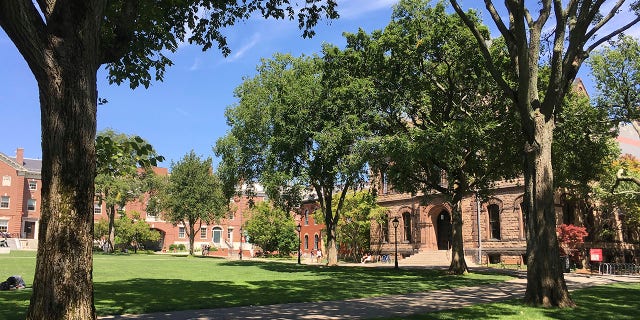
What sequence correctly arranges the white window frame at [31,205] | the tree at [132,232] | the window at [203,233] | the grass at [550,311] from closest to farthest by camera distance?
the grass at [550,311], the tree at [132,232], the white window frame at [31,205], the window at [203,233]

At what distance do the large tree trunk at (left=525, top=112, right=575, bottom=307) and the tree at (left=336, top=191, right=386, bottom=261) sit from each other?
33.7 m

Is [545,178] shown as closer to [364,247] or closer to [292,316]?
[292,316]

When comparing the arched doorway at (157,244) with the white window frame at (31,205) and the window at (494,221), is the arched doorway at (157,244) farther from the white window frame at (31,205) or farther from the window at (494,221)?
the window at (494,221)

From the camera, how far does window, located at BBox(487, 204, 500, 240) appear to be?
39.3 metres

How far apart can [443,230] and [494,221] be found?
6.21 m

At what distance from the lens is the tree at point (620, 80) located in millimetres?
28938

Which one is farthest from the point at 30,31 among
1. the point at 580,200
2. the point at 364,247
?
the point at 364,247

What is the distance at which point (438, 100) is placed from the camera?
24.6m

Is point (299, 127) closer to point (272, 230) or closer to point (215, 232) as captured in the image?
point (272, 230)

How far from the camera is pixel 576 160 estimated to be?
78.5 ft

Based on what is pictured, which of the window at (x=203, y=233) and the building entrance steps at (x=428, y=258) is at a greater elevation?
the window at (x=203, y=233)

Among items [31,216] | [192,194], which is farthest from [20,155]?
[192,194]

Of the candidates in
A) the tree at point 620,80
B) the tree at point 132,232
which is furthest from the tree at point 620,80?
the tree at point 132,232

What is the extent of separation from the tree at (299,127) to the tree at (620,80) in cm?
1507
